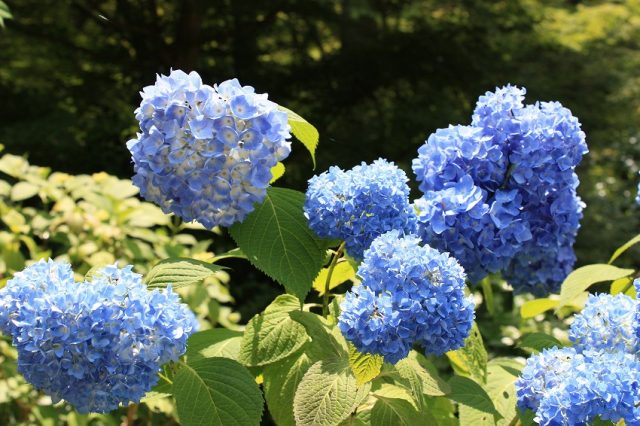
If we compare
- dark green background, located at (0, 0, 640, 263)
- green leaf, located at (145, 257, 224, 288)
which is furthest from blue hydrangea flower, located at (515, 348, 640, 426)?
dark green background, located at (0, 0, 640, 263)

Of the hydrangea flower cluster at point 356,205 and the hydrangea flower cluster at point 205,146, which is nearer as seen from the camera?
the hydrangea flower cluster at point 205,146

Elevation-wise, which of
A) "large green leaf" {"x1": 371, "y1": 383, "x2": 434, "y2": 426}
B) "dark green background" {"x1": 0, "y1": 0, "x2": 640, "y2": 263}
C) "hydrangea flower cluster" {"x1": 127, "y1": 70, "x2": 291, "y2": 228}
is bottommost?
"dark green background" {"x1": 0, "y1": 0, "x2": 640, "y2": 263}

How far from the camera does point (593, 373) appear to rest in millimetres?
1302

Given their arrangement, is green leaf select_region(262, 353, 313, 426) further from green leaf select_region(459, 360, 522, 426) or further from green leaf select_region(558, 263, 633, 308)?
green leaf select_region(558, 263, 633, 308)

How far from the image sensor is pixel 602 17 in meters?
8.21

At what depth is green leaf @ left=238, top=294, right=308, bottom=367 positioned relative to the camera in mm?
1526

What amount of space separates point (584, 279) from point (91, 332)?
3.46 ft

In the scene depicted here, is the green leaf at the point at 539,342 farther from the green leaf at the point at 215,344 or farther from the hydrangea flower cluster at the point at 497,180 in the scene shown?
the green leaf at the point at 215,344

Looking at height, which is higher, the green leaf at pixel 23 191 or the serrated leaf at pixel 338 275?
the serrated leaf at pixel 338 275

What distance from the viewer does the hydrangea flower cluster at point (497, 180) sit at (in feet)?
5.20

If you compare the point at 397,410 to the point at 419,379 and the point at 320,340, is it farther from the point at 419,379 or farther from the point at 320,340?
the point at 320,340

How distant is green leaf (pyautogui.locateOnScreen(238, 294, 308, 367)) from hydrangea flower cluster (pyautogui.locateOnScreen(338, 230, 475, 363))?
22 centimetres

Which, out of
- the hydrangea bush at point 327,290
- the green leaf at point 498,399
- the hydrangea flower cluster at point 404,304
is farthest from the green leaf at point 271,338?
the green leaf at point 498,399

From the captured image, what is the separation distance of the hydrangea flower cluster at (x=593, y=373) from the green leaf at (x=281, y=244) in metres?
0.42
